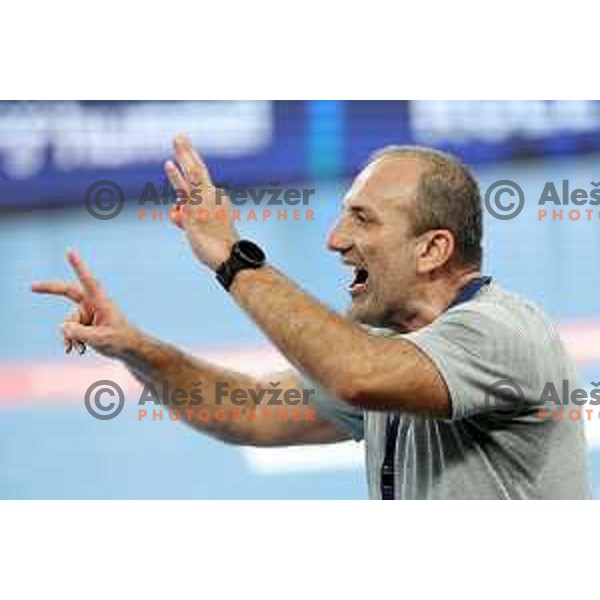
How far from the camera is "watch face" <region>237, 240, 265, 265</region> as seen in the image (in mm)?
1617

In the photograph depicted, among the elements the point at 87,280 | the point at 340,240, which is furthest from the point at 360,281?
the point at 87,280

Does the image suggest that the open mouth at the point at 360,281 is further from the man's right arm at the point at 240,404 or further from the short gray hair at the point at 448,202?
the man's right arm at the point at 240,404

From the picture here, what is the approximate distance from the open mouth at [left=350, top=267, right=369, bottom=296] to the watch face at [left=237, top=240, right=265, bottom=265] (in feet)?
0.87

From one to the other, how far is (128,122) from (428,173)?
1.22m

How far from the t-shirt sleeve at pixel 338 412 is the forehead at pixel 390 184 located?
317mm

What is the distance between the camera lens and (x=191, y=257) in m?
2.86

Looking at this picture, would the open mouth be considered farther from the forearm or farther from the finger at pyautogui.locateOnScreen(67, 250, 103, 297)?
the finger at pyautogui.locateOnScreen(67, 250, 103, 297)

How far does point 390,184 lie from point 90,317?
499 millimetres

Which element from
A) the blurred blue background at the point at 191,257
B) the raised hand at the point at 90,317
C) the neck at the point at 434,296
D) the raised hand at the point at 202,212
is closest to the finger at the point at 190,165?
the raised hand at the point at 202,212

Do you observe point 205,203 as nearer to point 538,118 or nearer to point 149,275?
point 149,275

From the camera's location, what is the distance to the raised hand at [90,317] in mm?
1819

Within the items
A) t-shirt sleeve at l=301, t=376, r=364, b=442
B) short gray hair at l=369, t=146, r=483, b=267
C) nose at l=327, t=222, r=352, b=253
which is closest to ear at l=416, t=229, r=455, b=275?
short gray hair at l=369, t=146, r=483, b=267
